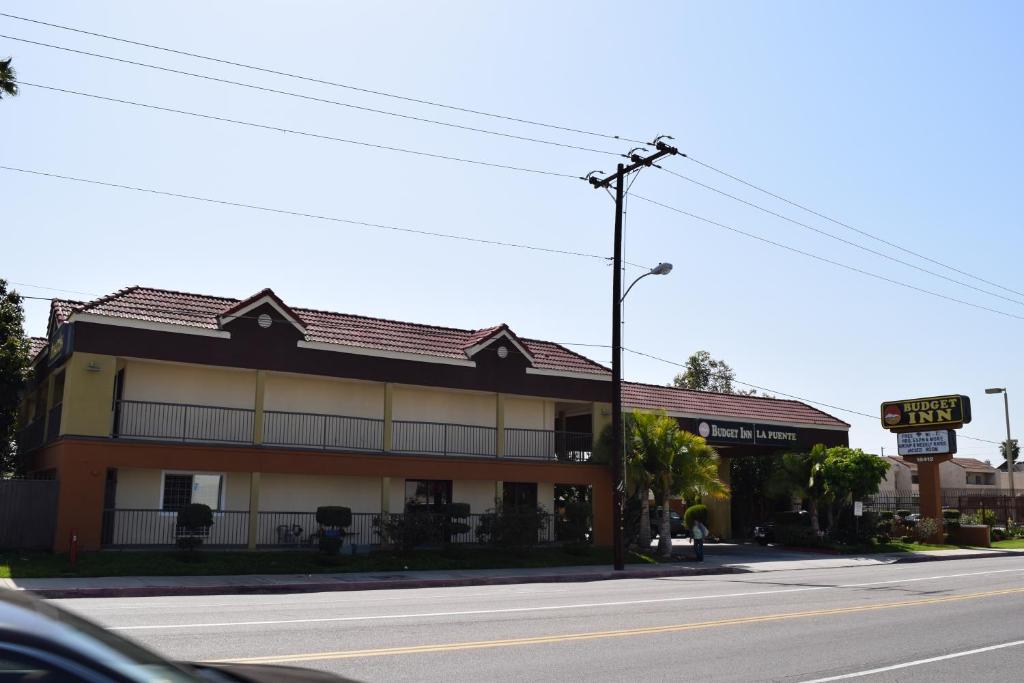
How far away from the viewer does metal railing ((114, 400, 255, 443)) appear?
82.0 feet

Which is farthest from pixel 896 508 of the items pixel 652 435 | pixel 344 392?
pixel 344 392

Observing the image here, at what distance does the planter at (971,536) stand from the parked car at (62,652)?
43064mm

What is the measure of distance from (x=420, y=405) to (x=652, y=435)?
7613 mm

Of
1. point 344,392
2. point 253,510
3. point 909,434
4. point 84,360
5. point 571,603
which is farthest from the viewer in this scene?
point 909,434

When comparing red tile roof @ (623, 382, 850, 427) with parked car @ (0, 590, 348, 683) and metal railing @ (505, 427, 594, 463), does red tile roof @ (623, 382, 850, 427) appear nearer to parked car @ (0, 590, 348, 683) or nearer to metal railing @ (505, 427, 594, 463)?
metal railing @ (505, 427, 594, 463)

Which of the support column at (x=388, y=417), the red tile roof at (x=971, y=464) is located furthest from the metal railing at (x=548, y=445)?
the red tile roof at (x=971, y=464)

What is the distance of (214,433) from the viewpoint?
2628 centimetres

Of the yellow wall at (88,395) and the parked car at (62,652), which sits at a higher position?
the yellow wall at (88,395)

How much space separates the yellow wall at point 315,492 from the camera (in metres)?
27.5

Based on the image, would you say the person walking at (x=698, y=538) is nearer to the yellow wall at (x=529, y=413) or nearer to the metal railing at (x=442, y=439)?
the yellow wall at (x=529, y=413)

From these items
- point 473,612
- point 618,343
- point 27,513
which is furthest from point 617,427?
point 27,513

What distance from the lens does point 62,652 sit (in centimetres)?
284

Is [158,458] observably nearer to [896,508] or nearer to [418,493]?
[418,493]

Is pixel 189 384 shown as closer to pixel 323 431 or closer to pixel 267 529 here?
pixel 323 431
